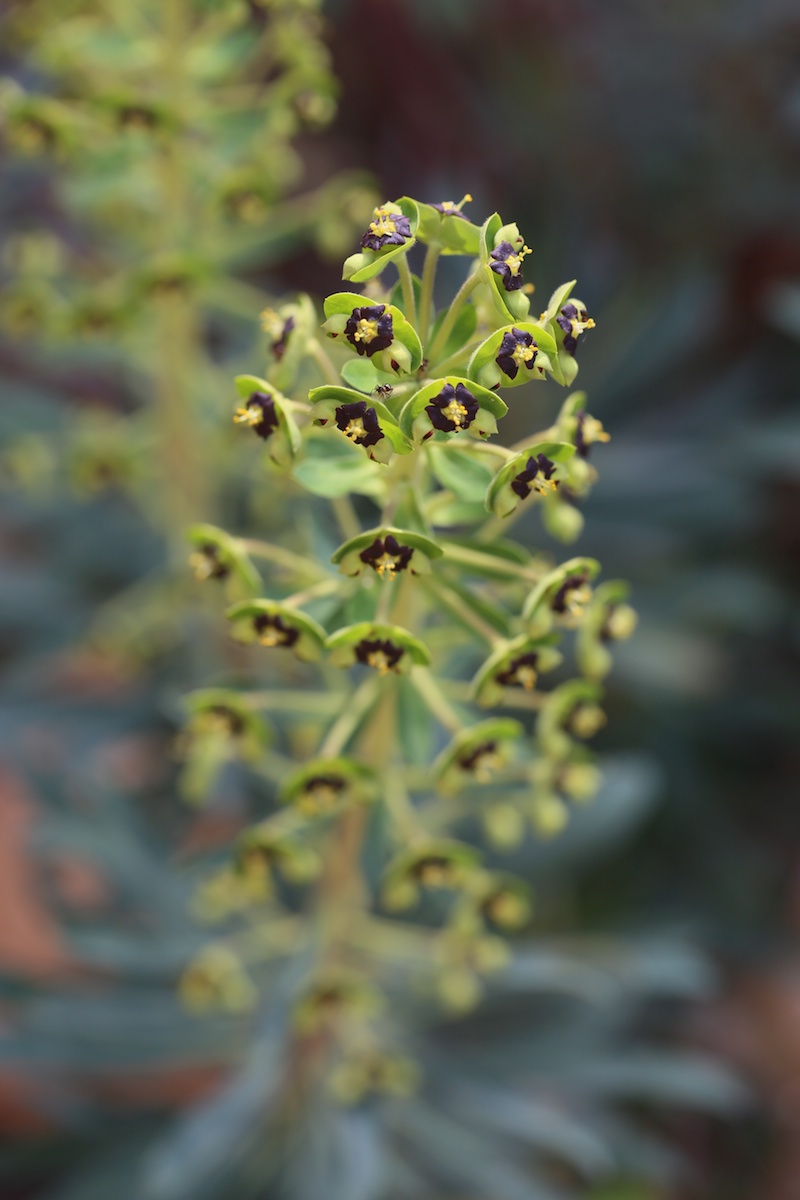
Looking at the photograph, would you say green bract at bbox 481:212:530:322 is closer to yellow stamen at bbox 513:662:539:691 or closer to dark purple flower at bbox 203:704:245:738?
yellow stamen at bbox 513:662:539:691

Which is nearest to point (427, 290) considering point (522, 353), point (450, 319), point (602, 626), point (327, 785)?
point (450, 319)

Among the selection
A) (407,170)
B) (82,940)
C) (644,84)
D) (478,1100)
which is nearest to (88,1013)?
(82,940)

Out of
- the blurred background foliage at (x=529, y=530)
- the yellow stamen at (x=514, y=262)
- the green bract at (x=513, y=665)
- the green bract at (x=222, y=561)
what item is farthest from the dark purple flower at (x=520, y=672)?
the blurred background foliage at (x=529, y=530)

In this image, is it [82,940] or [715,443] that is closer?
[82,940]

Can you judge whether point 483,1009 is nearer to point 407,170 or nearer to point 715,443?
point 715,443

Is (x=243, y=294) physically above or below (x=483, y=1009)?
above

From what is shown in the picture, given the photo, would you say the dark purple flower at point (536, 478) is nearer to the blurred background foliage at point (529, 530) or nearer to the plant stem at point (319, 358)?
the plant stem at point (319, 358)

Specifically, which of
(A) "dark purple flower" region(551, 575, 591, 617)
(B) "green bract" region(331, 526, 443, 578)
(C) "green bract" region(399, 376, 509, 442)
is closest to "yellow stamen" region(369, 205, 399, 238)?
(C) "green bract" region(399, 376, 509, 442)
